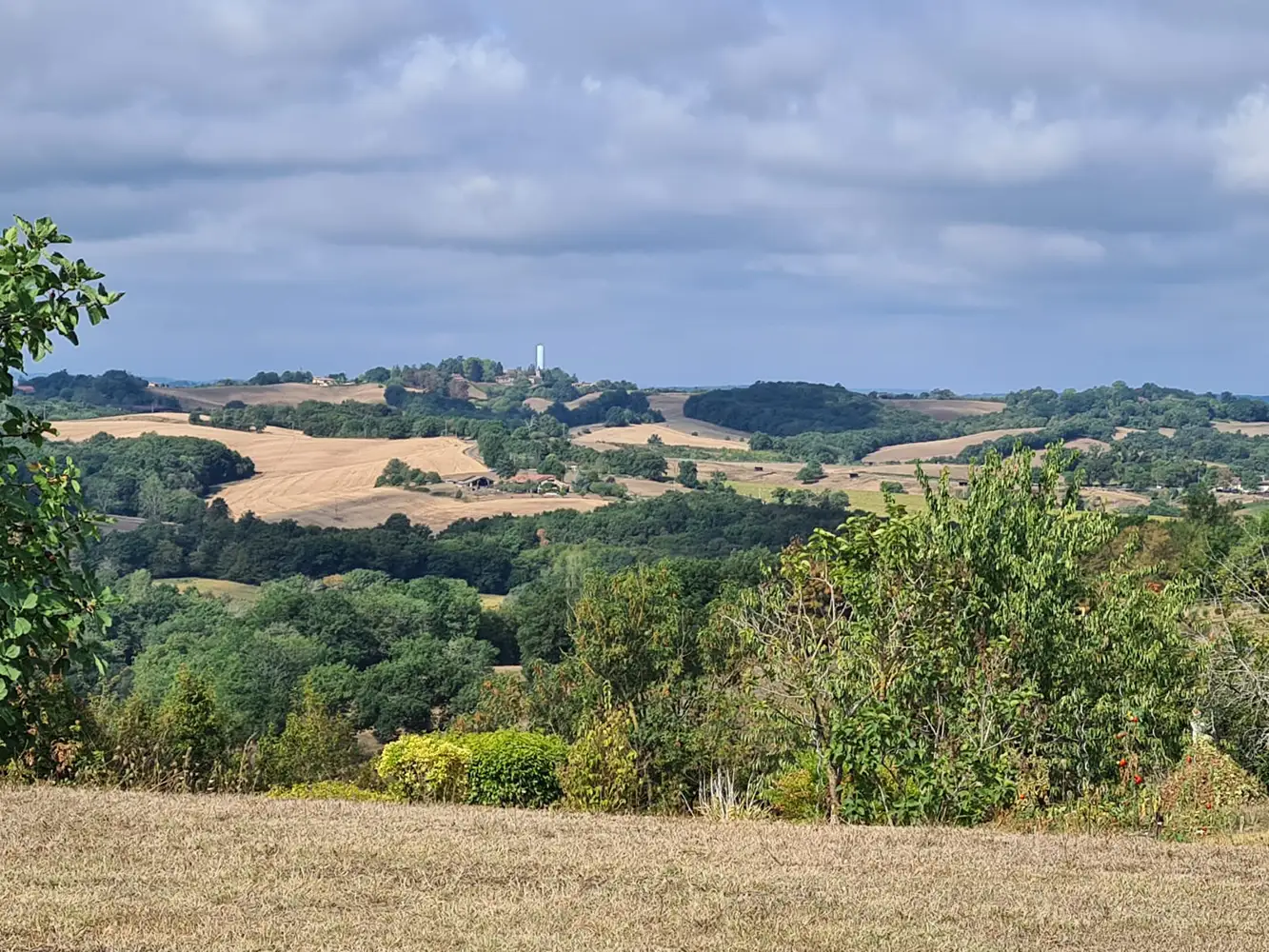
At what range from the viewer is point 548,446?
614 feet

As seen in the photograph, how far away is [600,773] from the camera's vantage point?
16.7m

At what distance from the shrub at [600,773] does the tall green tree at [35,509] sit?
8.35 metres

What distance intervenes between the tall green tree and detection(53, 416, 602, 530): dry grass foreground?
125m

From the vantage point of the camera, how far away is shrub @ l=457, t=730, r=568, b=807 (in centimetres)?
1712

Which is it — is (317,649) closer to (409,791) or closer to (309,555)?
(309,555)

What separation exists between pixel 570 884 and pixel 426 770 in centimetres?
774

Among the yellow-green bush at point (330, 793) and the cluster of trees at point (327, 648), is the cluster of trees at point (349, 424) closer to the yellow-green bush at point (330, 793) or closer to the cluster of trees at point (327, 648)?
the cluster of trees at point (327, 648)

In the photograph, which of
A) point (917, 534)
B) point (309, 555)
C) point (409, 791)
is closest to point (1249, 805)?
point (917, 534)

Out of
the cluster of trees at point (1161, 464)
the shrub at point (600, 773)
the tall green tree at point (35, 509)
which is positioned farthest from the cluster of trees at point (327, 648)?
the cluster of trees at point (1161, 464)

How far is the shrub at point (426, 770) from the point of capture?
16688 mm

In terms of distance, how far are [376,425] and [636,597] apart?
160 meters

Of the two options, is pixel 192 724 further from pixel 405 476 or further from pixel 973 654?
pixel 405 476

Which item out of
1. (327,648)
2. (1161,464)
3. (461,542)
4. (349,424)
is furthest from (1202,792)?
(349,424)

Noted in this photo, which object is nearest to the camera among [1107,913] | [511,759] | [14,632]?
[14,632]
